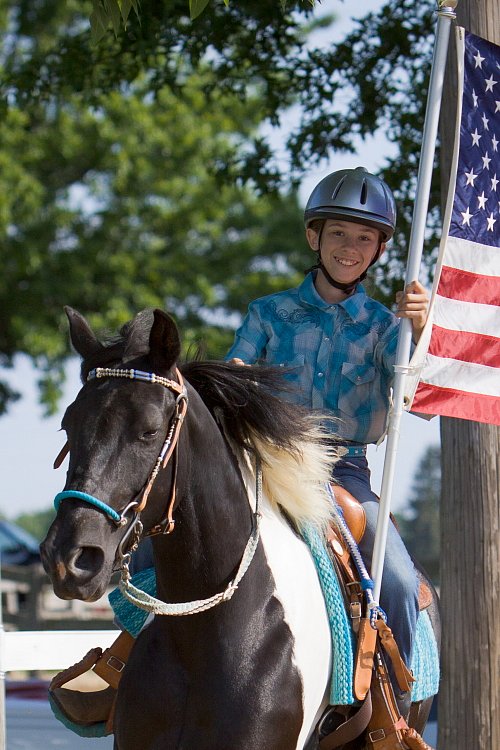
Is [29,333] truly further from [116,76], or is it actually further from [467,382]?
[467,382]

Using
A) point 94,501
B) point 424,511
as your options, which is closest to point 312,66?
point 94,501

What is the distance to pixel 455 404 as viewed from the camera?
4746 mm

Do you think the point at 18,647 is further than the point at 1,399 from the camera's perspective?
No

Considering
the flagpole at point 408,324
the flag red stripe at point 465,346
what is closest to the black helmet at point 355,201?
the flagpole at point 408,324

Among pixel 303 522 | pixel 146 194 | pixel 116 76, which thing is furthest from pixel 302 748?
pixel 146 194

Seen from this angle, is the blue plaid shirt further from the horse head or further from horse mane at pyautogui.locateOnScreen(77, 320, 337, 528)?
the horse head

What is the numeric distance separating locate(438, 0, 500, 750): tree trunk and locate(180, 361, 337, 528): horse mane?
2.34 m

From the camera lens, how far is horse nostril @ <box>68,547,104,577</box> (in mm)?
2988

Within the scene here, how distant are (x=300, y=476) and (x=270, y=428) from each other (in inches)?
8.8

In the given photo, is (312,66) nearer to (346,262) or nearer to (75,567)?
(346,262)

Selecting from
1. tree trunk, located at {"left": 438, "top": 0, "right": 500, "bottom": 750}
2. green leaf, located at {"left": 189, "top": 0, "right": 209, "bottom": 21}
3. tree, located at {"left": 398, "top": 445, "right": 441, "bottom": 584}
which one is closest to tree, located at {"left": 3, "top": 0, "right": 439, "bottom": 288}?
tree trunk, located at {"left": 438, "top": 0, "right": 500, "bottom": 750}

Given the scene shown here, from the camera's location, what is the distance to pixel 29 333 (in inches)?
717

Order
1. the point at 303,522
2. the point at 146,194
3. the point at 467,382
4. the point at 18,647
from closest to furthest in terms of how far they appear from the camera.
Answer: the point at 303,522 → the point at 467,382 → the point at 18,647 → the point at 146,194

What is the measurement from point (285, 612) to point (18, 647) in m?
2.45
